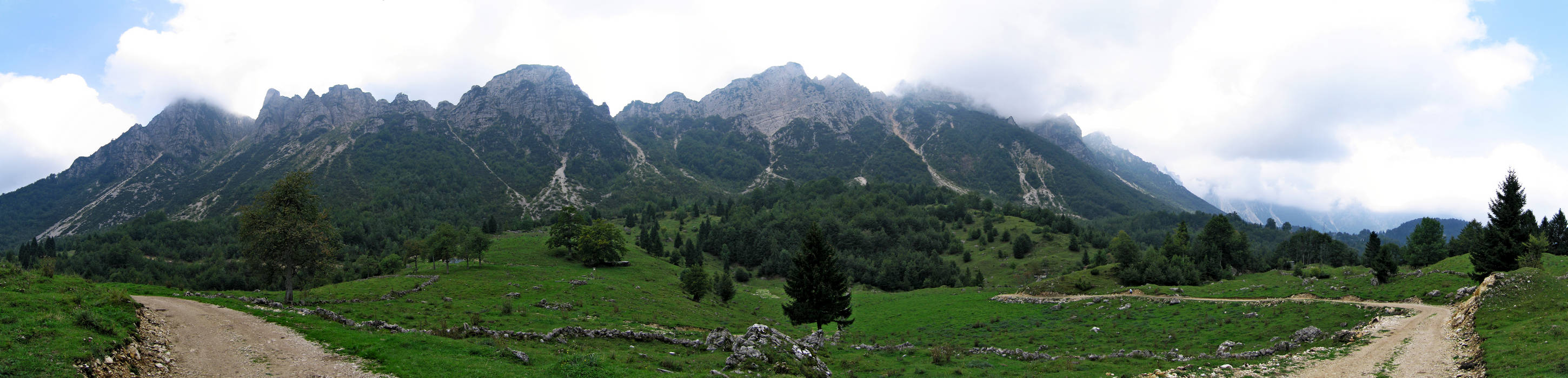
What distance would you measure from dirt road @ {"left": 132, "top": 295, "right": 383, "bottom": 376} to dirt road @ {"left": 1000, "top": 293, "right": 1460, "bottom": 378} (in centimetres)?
3448

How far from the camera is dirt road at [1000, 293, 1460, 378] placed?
20.4 m

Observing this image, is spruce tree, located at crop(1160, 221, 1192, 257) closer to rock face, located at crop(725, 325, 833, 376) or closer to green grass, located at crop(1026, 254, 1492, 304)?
green grass, located at crop(1026, 254, 1492, 304)

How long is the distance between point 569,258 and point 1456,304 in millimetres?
87239

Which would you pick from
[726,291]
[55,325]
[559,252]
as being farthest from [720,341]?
[559,252]

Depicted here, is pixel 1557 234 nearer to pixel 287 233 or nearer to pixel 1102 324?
pixel 1102 324

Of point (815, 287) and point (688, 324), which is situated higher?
point (815, 287)

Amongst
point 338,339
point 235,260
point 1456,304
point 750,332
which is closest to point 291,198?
point 338,339

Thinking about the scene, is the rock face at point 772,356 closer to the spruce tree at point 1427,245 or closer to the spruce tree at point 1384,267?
the spruce tree at point 1384,267

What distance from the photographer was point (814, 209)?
165 meters

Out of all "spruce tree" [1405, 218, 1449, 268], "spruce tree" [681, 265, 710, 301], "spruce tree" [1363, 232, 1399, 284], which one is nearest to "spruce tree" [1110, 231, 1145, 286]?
"spruce tree" [1363, 232, 1399, 284]

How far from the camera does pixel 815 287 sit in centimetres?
3750

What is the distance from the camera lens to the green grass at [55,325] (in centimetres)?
1326

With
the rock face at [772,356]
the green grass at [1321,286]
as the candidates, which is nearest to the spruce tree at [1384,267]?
the green grass at [1321,286]

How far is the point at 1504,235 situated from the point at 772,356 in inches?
2247
